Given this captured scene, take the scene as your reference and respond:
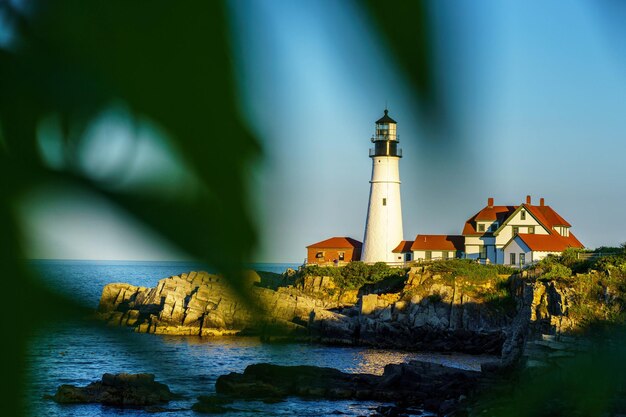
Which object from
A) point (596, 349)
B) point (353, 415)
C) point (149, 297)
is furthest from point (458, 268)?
point (596, 349)

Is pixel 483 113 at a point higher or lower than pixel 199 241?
higher

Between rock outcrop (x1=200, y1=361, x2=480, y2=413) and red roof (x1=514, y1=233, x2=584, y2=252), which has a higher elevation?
red roof (x1=514, y1=233, x2=584, y2=252)

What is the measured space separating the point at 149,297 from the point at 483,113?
50.0 metres

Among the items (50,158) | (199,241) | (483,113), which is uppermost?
(483,113)

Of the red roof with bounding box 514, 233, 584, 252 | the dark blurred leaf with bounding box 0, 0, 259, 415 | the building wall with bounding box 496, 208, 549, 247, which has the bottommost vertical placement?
the dark blurred leaf with bounding box 0, 0, 259, 415

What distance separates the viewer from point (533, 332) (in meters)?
25.4

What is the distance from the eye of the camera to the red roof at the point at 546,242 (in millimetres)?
49750

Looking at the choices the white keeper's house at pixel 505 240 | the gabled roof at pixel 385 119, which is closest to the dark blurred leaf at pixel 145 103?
the gabled roof at pixel 385 119

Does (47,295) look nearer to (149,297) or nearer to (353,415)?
(353,415)

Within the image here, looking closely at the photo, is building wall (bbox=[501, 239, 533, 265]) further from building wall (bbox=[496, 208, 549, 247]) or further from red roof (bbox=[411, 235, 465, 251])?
red roof (bbox=[411, 235, 465, 251])

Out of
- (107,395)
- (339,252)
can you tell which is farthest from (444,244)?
(107,395)

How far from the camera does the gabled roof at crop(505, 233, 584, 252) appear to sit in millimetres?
49750

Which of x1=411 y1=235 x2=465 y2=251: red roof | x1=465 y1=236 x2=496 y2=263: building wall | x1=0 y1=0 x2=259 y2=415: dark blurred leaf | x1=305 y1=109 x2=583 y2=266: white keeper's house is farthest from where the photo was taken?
x1=411 y1=235 x2=465 y2=251: red roof

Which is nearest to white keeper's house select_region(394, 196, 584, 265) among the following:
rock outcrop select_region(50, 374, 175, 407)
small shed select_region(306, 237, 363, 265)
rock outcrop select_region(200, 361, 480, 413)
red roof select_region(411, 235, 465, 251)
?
red roof select_region(411, 235, 465, 251)
